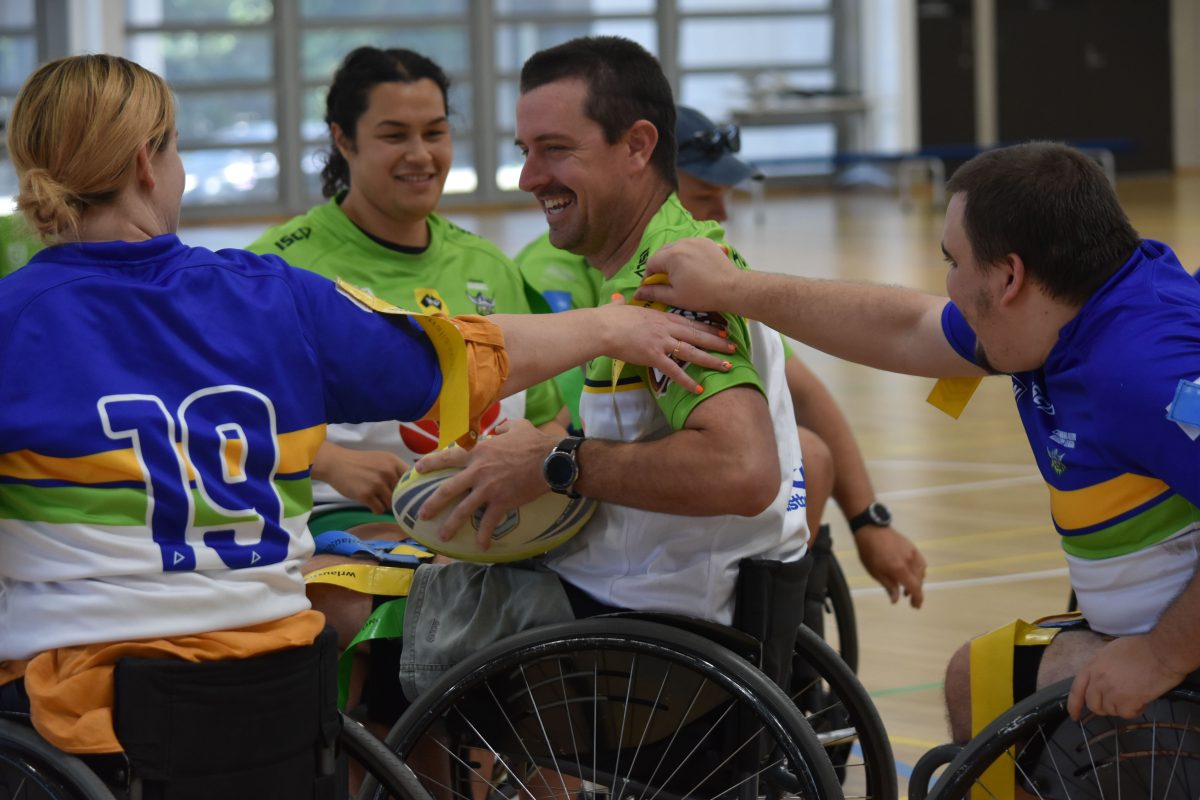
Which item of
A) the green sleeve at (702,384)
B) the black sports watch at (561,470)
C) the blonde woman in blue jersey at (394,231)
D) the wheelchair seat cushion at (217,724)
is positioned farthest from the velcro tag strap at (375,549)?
the wheelchair seat cushion at (217,724)

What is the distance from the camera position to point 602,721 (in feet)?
7.02

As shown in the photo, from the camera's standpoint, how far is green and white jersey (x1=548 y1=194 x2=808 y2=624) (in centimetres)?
208

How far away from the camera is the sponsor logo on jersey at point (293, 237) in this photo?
311cm

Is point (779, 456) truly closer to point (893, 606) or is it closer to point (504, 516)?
point (504, 516)

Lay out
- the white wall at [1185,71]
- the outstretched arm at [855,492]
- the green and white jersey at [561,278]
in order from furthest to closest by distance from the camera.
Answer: the white wall at [1185,71]
the green and white jersey at [561,278]
the outstretched arm at [855,492]

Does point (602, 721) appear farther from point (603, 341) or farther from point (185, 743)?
point (185, 743)

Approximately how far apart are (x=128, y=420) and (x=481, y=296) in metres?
1.64

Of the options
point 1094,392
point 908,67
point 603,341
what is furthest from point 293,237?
point 908,67

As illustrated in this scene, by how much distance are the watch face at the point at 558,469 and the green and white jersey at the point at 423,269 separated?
0.86 metres

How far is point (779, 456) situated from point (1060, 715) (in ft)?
1.73

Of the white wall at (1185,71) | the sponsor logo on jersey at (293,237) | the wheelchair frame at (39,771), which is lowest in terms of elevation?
the wheelchair frame at (39,771)

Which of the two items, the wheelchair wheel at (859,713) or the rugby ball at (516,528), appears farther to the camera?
the wheelchair wheel at (859,713)

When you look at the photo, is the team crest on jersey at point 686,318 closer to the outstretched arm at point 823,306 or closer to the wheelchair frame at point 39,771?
the outstretched arm at point 823,306

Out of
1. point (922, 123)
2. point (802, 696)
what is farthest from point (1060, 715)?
point (922, 123)
